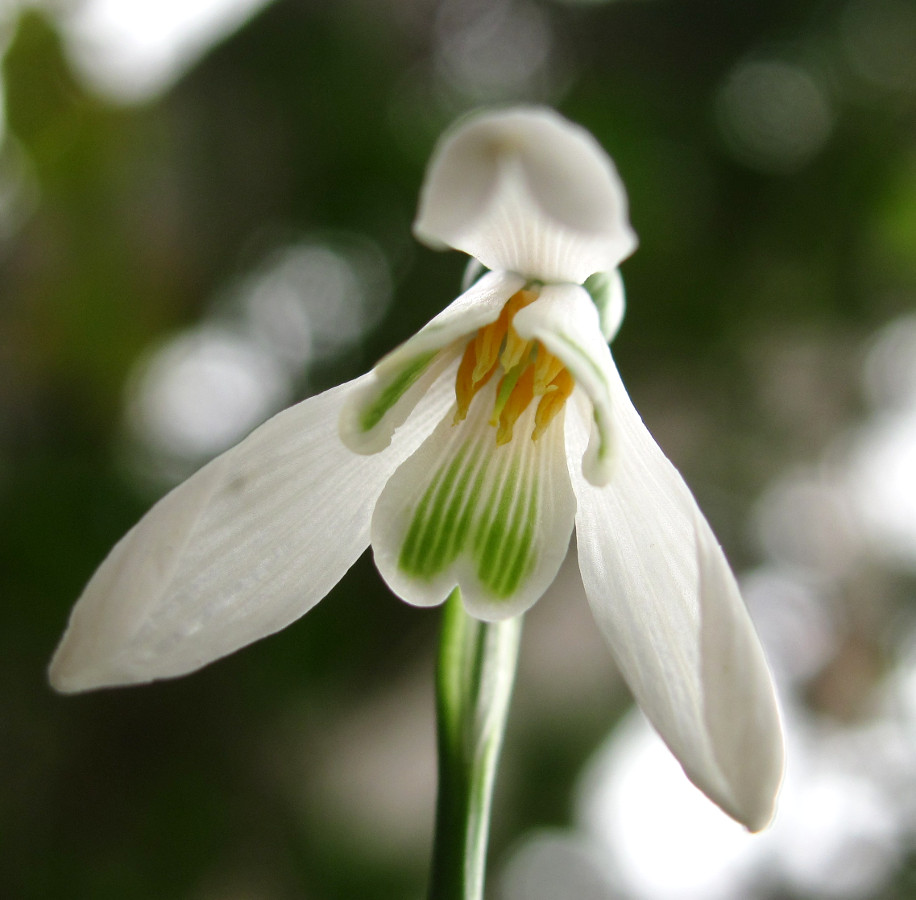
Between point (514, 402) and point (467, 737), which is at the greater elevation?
point (514, 402)

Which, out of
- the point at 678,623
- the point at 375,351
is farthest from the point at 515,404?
the point at 375,351

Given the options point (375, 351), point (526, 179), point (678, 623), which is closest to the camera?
→ point (526, 179)

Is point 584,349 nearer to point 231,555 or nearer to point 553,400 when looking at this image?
point 553,400

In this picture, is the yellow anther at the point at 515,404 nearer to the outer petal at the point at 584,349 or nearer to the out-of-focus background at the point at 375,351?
the outer petal at the point at 584,349

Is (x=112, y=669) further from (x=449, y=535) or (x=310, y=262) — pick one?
(x=310, y=262)

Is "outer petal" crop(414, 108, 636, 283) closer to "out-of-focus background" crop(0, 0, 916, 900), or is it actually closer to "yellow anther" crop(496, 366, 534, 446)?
"yellow anther" crop(496, 366, 534, 446)

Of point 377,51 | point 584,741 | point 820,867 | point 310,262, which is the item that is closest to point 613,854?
point 584,741
